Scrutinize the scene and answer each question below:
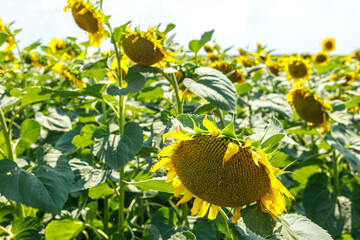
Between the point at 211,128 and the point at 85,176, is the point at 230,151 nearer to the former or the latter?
the point at 211,128

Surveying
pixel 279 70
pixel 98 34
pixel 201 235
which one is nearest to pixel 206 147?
pixel 201 235

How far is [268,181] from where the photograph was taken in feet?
2.71

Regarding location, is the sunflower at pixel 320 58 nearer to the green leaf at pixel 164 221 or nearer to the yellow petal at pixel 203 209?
the green leaf at pixel 164 221

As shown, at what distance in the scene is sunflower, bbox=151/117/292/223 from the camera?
79 cm

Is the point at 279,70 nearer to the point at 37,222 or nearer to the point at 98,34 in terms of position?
the point at 98,34

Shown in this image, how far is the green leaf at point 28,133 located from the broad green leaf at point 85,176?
24 centimetres

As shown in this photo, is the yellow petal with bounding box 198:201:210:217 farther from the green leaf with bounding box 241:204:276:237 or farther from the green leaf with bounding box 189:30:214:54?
the green leaf with bounding box 189:30:214:54

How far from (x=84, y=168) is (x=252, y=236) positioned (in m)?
1.00

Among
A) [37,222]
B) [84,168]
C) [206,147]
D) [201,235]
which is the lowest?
[201,235]

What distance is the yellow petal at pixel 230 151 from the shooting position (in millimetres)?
758

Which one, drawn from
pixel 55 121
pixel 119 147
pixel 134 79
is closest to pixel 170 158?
pixel 119 147

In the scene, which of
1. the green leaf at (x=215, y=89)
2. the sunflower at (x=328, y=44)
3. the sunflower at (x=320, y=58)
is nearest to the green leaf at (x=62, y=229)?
the green leaf at (x=215, y=89)

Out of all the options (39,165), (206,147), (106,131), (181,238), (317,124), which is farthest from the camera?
(317,124)

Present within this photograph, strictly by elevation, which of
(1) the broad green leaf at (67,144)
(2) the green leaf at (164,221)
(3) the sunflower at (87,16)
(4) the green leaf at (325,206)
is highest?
(3) the sunflower at (87,16)
